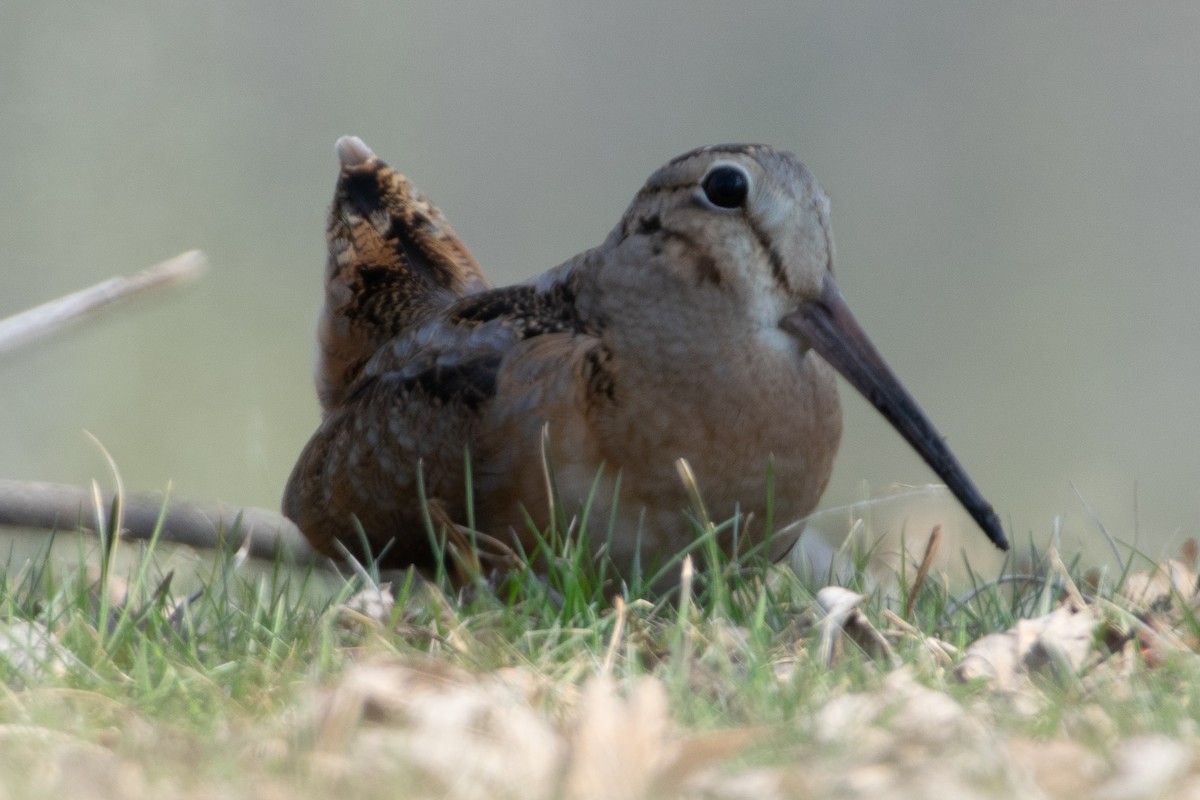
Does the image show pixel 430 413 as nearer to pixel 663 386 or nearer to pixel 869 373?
pixel 663 386

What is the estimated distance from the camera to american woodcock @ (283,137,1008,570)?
330 cm

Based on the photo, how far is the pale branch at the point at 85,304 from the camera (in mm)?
3309

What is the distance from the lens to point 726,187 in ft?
11.0

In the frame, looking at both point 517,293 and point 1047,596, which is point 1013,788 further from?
point 517,293

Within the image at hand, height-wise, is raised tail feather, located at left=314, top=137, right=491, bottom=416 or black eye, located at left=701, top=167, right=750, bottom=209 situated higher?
black eye, located at left=701, top=167, right=750, bottom=209

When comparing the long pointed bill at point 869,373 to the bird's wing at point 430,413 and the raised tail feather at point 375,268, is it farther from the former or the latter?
the raised tail feather at point 375,268

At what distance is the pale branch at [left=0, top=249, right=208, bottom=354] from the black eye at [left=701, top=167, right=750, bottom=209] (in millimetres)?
1122

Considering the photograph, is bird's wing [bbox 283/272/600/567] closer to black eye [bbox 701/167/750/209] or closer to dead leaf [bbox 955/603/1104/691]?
black eye [bbox 701/167/750/209]

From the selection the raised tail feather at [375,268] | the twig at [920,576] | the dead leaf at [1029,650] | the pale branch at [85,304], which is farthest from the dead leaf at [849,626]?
the raised tail feather at [375,268]

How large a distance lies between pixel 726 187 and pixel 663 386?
1.46 feet

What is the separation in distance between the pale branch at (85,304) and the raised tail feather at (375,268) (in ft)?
2.98

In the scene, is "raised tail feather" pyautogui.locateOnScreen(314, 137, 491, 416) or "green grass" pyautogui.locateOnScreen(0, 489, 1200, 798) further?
"raised tail feather" pyautogui.locateOnScreen(314, 137, 491, 416)

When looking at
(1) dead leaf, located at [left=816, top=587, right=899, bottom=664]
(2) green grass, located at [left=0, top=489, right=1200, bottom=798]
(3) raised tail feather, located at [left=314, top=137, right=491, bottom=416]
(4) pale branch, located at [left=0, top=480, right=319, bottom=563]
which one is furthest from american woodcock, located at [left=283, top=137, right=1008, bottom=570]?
(4) pale branch, located at [left=0, top=480, right=319, bottom=563]

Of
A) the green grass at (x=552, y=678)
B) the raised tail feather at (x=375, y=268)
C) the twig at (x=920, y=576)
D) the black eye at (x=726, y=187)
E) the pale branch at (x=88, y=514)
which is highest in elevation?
the black eye at (x=726, y=187)
